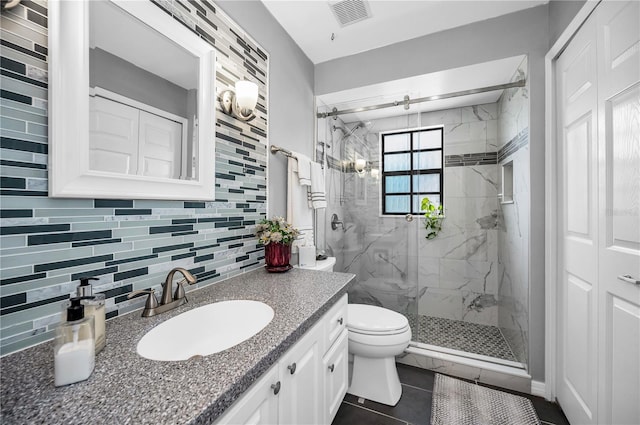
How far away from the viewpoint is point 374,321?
1729mm

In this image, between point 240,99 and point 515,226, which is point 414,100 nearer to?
point 515,226

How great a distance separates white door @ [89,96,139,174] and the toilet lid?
1.47 metres

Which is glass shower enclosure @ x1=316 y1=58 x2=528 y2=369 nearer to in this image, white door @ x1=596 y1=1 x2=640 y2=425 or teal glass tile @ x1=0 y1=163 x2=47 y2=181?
white door @ x1=596 y1=1 x2=640 y2=425

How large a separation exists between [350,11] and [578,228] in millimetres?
1870

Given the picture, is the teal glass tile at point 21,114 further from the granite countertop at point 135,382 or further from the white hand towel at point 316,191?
the white hand towel at point 316,191

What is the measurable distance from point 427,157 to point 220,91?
2090 mm

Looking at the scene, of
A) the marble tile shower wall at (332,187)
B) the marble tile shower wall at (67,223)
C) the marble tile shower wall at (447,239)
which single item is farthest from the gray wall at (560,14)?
the marble tile shower wall at (67,223)

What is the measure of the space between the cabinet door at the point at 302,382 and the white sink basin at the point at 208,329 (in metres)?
0.16

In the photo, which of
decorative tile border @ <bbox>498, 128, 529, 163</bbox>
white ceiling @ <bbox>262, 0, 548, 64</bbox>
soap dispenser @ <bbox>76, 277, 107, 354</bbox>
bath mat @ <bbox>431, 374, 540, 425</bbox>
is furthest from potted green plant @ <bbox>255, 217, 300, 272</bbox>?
decorative tile border @ <bbox>498, 128, 529, 163</bbox>

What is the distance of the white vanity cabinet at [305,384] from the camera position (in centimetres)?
68

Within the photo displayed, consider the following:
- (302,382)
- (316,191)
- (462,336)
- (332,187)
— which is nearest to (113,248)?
(302,382)

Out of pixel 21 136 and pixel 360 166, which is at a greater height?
pixel 360 166

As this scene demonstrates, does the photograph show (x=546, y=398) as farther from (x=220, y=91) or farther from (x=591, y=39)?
(x=220, y=91)

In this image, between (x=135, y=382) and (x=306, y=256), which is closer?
(x=135, y=382)
